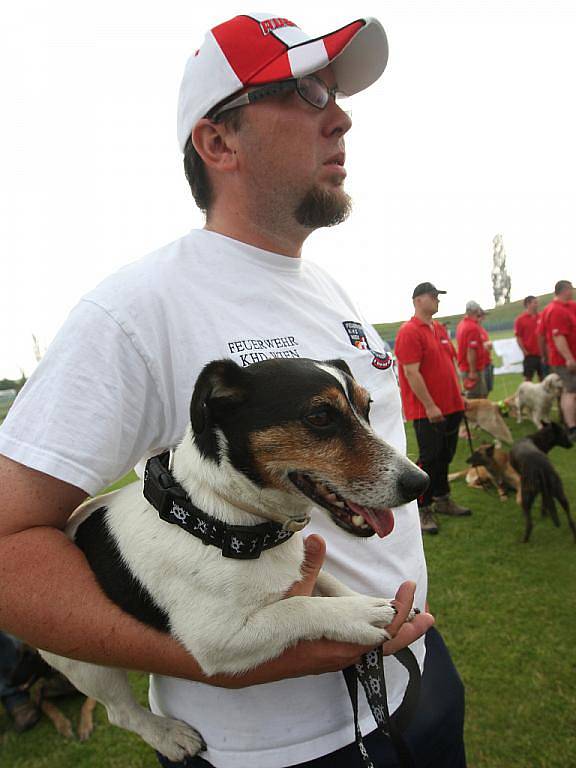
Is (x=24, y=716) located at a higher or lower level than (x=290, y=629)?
lower

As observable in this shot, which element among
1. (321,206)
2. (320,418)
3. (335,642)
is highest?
(321,206)

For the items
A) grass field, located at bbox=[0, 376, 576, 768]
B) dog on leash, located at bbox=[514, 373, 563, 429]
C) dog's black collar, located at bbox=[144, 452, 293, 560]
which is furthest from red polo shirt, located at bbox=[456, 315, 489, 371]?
dog's black collar, located at bbox=[144, 452, 293, 560]

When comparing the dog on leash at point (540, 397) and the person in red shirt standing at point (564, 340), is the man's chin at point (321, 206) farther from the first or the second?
the dog on leash at point (540, 397)

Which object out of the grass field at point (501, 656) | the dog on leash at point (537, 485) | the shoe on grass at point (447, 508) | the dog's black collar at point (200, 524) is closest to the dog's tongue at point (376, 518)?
the dog's black collar at point (200, 524)

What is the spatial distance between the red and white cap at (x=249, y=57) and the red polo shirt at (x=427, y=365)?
13.1 ft

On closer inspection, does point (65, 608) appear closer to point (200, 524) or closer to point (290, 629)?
point (200, 524)

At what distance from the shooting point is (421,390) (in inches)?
212

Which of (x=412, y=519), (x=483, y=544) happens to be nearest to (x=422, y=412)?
(x=483, y=544)

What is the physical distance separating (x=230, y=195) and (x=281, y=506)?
983mm

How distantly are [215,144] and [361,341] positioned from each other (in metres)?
0.78

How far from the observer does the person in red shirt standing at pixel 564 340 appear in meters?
8.34

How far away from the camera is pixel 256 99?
1.48m

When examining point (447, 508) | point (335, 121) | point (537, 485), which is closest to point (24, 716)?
point (335, 121)

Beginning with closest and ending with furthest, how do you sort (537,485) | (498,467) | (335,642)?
(335,642) → (537,485) → (498,467)
